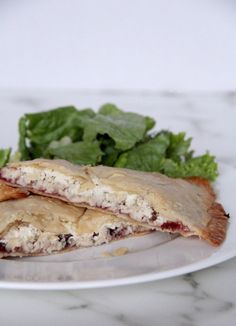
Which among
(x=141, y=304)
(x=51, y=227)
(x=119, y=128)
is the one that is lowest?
(x=141, y=304)

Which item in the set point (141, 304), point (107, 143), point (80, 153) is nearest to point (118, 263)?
point (141, 304)

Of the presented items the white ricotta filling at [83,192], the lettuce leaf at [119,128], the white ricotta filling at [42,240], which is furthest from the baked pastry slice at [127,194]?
the lettuce leaf at [119,128]

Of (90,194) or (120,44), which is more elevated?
(120,44)

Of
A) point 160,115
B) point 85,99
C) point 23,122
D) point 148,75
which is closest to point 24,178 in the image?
point 23,122

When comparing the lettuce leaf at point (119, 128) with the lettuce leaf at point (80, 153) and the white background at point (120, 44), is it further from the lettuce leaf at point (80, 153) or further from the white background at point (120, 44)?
the white background at point (120, 44)

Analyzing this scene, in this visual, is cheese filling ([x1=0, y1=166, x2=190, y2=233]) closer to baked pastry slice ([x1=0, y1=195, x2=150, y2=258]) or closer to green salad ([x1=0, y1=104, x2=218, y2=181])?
baked pastry slice ([x1=0, y1=195, x2=150, y2=258])

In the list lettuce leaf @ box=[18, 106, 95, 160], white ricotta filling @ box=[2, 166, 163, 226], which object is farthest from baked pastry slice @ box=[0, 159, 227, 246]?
lettuce leaf @ box=[18, 106, 95, 160]

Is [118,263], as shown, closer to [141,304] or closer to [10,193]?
[141,304]
